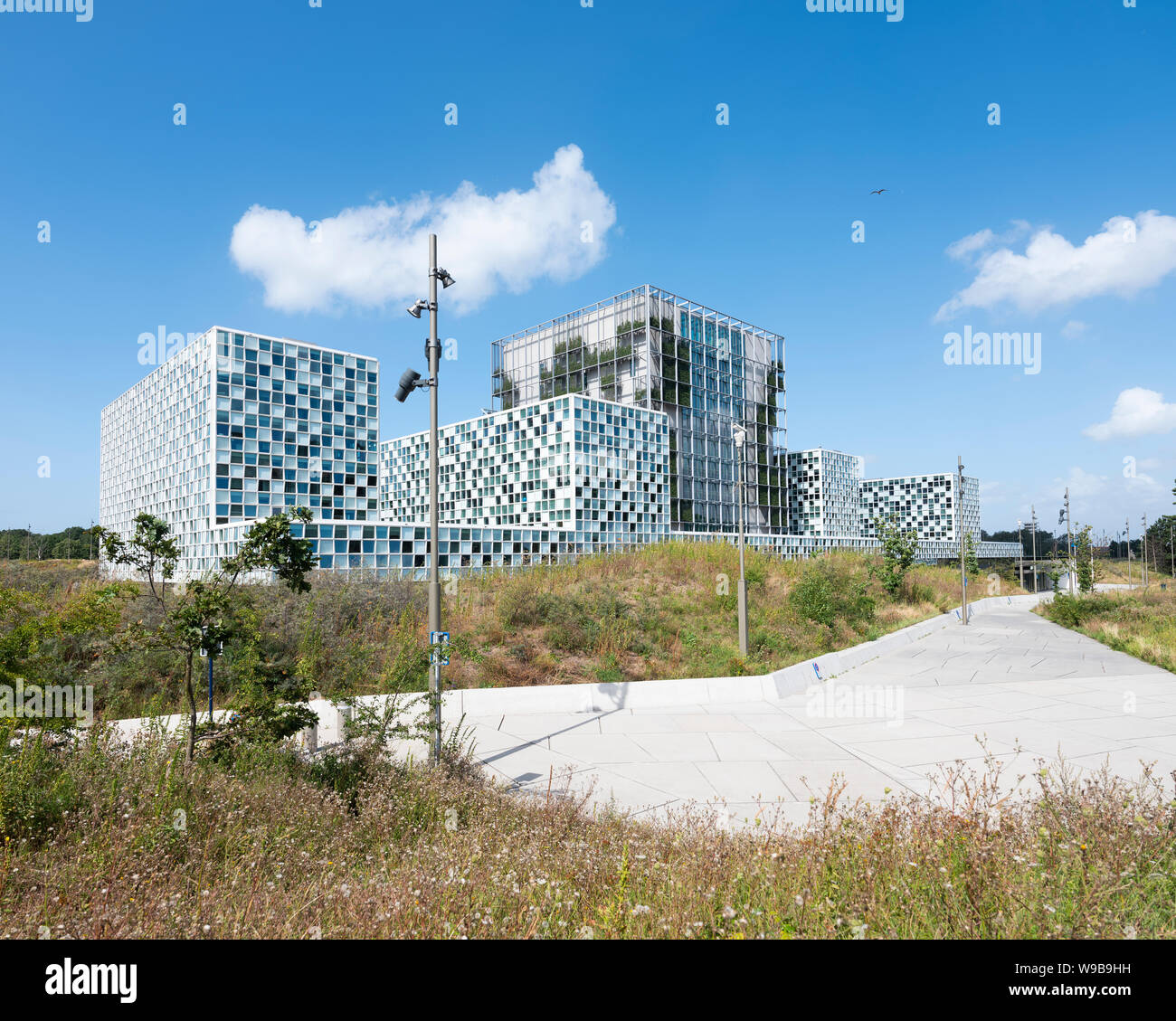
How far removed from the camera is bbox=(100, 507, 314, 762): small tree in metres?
5.58

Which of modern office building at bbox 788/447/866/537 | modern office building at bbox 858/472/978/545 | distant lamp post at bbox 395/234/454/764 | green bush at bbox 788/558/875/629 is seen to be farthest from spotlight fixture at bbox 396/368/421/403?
modern office building at bbox 858/472/978/545

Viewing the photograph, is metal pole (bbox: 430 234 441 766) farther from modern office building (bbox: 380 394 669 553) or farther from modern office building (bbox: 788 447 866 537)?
modern office building (bbox: 788 447 866 537)

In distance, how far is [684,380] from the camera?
6003cm

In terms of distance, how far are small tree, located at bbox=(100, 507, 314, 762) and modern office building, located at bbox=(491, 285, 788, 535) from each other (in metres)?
49.1

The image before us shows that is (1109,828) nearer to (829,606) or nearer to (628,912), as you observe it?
(628,912)

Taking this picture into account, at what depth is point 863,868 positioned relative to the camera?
3.75 metres

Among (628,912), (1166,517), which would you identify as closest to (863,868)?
(628,912)

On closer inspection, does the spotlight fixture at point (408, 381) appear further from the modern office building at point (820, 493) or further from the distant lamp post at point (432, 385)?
the modern office building at point (820, 493)

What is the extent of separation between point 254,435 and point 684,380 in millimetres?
38714

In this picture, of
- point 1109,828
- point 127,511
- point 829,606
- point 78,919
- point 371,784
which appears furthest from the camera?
point 127,511

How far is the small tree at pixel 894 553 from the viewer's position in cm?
2392

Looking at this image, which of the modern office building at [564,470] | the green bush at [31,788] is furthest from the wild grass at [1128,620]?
the modern office building at [564,470]
